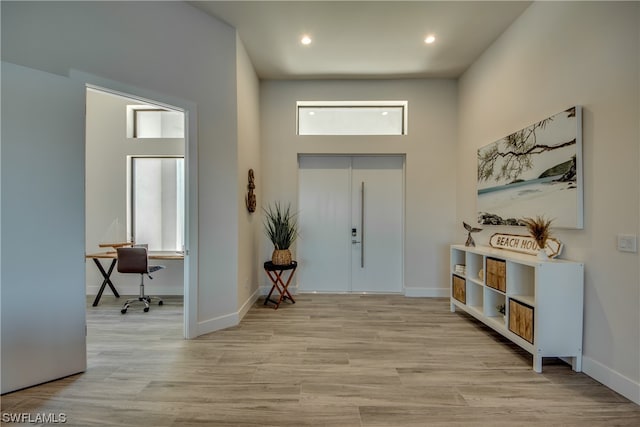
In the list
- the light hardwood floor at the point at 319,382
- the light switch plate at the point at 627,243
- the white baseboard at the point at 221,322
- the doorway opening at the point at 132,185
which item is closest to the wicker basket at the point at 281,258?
the white baseboard at the point at 221,322

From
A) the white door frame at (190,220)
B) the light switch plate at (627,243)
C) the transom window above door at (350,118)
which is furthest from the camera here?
the transom window above door at (350,118)

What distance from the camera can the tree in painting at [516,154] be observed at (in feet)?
8.06

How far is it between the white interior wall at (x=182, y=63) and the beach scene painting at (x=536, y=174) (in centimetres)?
299

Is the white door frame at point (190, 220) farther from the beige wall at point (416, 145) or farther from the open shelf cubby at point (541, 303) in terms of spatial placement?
the open shelf cubby at point (541, 303)

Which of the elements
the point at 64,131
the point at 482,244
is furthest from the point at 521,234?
the point at 64,131

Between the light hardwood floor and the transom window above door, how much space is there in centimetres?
289

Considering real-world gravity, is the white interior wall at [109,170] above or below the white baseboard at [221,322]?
above

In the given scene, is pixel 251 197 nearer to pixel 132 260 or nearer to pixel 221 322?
pixel 221 322

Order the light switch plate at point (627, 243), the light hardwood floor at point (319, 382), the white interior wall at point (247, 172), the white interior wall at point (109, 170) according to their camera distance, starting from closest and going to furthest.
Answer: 1. the light hardwood floor at point (319, 382)
2. the light switch plate at point (627, 243)
3. the white interior wall at point (247, 172)
4. the white interior wall at point (109, 170)

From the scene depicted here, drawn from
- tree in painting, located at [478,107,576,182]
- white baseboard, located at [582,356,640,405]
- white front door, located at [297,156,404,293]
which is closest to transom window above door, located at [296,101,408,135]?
white front door, located at [297,156,404,293]

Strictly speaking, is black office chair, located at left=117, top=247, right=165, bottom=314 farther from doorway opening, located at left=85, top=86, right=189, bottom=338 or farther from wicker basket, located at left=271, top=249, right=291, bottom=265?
wicker basket, located at left=271, top=249, right=291, bottom=265

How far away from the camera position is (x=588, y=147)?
7.30 feet

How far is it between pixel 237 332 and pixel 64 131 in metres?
2.33

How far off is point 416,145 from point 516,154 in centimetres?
160
